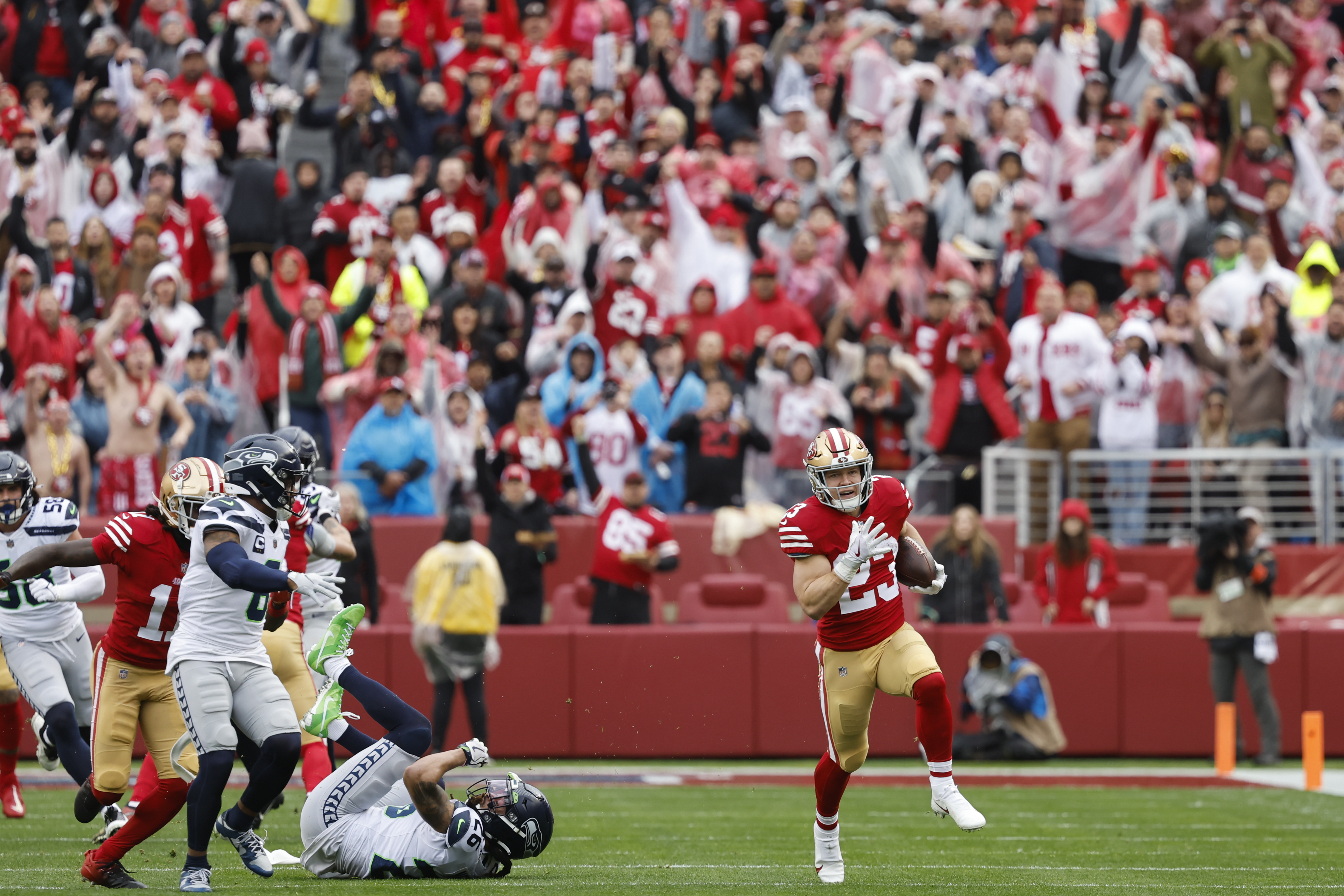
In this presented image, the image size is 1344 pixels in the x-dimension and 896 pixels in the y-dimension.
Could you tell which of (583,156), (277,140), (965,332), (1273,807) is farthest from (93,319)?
(1273,807)

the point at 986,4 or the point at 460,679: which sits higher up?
the point at 986,4

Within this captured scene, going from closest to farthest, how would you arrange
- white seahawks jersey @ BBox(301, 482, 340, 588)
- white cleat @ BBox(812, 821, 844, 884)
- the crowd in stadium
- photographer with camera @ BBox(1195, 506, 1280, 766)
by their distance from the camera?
white cleat @ BBox(812, 821, 844, 884) < white seahawks jersey @ BBox(301, 482, 340, 588) < photographer with camera @ BBox(1195, 506, 1280, 766) < the crowd in stadium

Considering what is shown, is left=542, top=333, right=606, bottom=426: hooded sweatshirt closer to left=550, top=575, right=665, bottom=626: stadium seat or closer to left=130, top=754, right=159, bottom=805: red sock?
left=550, top=575, right=665, bottom=626: stadium seat

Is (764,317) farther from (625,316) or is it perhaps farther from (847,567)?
(847,567)

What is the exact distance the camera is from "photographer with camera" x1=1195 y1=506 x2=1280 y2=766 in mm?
14000

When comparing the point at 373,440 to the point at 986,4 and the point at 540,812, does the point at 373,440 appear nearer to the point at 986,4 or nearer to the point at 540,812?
the point at 540,812

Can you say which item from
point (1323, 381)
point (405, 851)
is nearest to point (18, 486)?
point (405, 851)

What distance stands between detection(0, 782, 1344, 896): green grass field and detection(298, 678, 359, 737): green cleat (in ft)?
2.23

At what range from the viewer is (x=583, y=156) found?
18.6 metres

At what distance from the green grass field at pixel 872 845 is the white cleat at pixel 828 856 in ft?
0.30

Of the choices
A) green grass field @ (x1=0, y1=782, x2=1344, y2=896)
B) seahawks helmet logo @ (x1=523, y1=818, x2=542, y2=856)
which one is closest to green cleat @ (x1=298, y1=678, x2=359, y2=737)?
green grass field @ (x1=0, y1=782, x2=1344, y2=896)

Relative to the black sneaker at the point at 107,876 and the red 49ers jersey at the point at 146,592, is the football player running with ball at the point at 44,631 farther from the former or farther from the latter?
the black sneaker at the point at 107,876

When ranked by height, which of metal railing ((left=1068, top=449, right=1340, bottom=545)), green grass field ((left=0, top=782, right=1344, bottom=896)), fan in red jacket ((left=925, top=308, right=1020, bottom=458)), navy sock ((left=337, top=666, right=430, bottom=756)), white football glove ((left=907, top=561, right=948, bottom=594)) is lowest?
green grass field ((left=0, top=782, right=1344, bottom=896))

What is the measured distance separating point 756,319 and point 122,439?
580 centimetres
